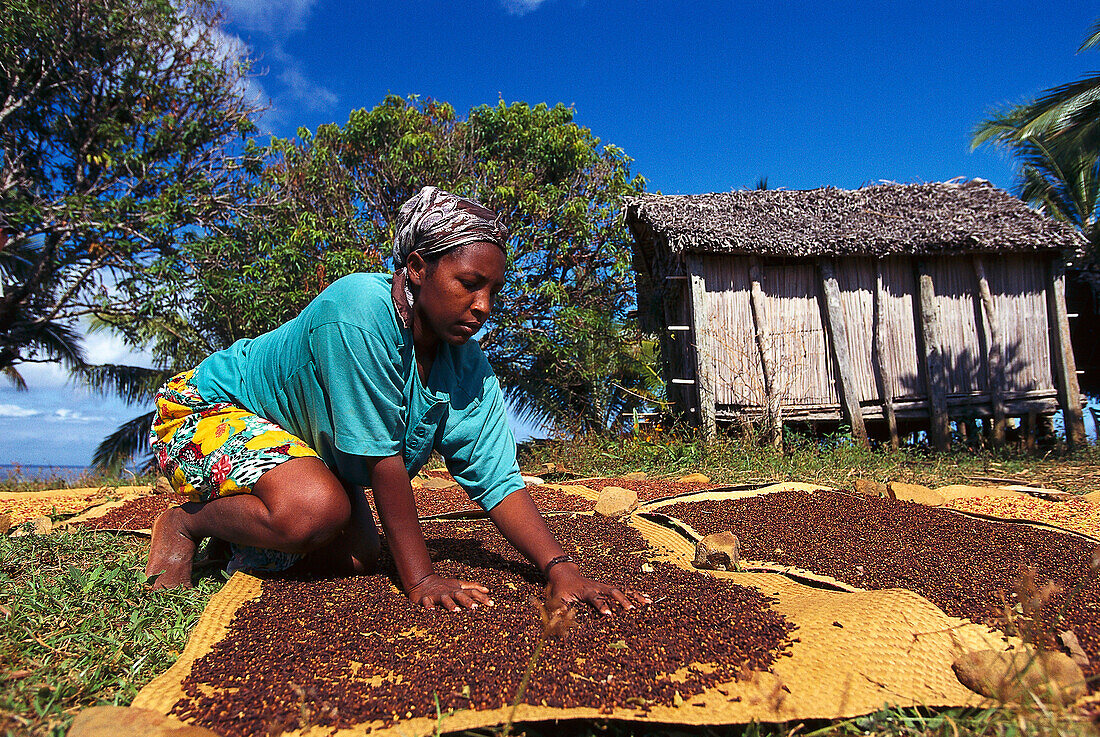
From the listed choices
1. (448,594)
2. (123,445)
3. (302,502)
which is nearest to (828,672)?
(448,594)

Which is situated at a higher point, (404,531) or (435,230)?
(435,230)

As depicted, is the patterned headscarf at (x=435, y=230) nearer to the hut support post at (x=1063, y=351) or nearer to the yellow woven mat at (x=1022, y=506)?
the yellow woven mat at (x=1022, y=506)

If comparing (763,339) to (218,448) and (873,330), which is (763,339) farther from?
(218,448)

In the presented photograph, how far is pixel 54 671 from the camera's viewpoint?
59.9 inches

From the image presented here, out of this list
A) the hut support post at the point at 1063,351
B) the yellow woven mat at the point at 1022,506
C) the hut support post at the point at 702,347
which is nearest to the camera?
the yellow woven mat at the point at 1022,506

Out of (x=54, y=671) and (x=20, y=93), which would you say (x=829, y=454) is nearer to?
(x=54, y=671)

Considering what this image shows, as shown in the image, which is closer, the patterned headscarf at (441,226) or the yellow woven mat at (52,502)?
the patterned headscarf at (441,226)

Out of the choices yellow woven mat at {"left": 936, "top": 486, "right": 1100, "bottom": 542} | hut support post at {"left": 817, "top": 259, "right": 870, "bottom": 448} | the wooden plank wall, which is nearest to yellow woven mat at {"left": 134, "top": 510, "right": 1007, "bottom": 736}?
yellow woven mat at {"left": 936, "top": 486, "right": 1100, "bottom": 542}

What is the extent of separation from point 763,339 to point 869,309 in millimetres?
1385

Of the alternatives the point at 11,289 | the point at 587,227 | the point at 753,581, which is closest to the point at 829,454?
the point at 587,227

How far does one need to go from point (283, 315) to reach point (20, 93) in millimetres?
5024

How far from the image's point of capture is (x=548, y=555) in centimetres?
194

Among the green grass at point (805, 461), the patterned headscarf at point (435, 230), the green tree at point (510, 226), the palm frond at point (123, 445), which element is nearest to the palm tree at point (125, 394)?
the palm frond at point (123, 445)

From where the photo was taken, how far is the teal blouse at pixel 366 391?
6.00 ft
